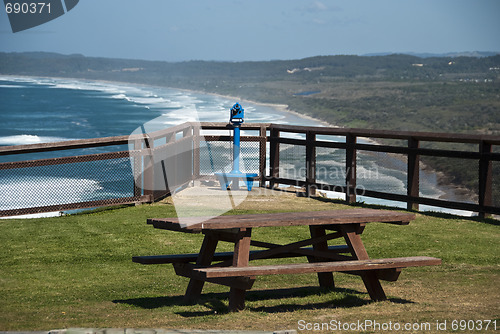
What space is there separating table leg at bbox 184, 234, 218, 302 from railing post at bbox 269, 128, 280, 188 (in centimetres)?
741

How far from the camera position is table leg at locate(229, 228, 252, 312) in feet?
19.8

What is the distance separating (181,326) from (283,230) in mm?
5115

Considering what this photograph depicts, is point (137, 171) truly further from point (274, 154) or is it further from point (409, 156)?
point (409, 156)

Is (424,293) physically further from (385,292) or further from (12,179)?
(12,179)

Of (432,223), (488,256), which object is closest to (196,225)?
(488,256)

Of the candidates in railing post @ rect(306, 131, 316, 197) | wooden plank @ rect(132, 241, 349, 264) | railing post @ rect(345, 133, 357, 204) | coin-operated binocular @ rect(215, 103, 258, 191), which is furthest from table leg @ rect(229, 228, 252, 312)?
coin-operated binocular @ rect(215, 103, 258, 191)

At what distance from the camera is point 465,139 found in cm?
1112

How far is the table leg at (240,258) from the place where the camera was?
6030 mm

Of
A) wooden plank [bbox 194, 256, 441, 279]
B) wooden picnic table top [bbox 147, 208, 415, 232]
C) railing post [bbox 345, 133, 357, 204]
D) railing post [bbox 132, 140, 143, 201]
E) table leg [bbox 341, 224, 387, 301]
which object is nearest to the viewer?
wooden plank [bbox 194, 256, 441, 279]

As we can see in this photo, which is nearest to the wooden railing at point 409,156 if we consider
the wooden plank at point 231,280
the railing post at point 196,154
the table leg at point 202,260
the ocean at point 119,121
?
the railing post at point 196,154

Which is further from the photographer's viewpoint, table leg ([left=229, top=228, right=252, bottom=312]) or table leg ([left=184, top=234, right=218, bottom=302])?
table leg ([left=184, top=234, right=218, bottom=302])

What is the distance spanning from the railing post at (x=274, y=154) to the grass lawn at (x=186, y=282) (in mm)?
2552

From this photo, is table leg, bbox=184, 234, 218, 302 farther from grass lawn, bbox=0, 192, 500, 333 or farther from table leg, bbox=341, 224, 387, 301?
table leg, bbox=341, 224, 387, 301

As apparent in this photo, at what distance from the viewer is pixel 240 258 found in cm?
602
